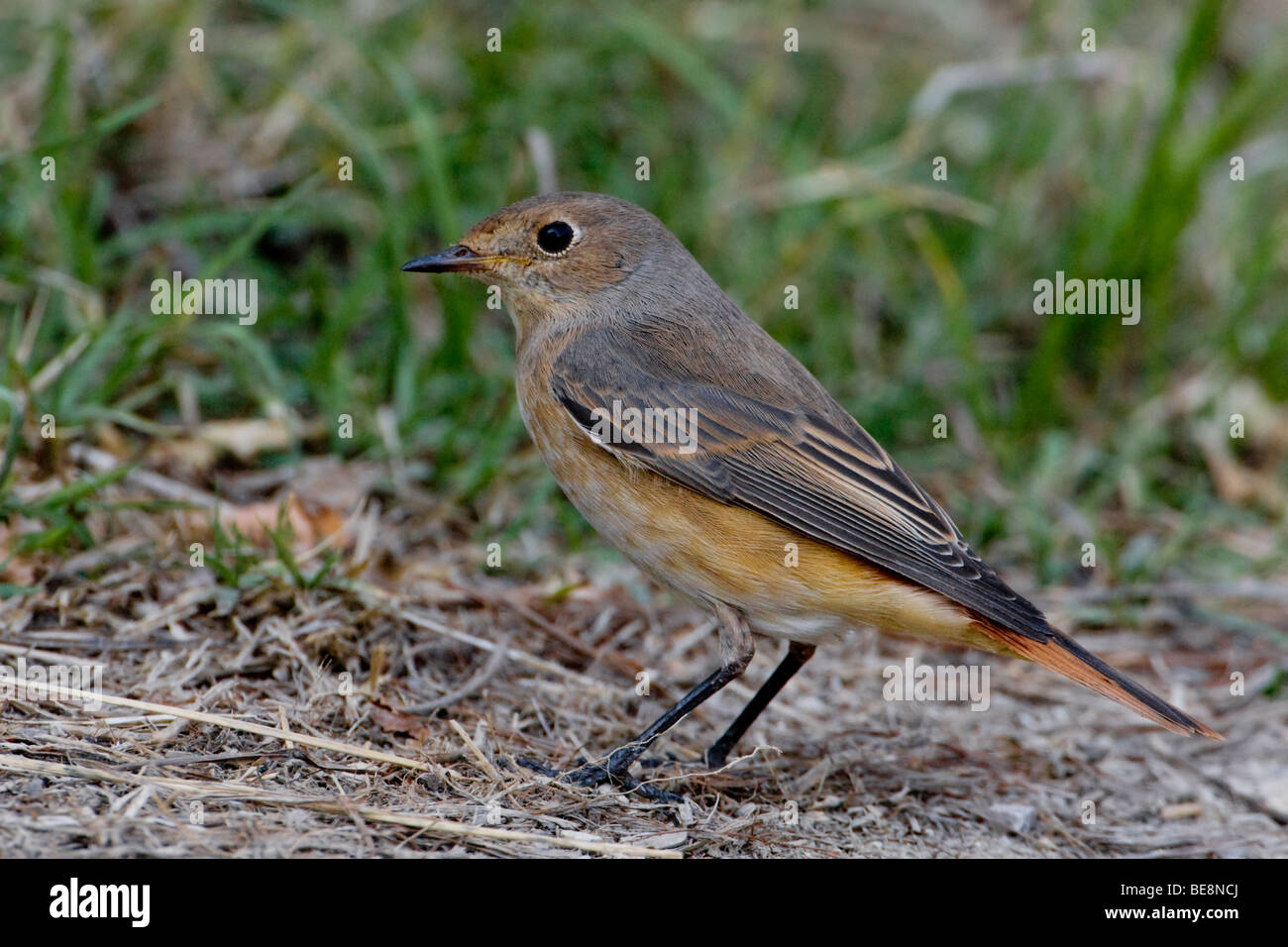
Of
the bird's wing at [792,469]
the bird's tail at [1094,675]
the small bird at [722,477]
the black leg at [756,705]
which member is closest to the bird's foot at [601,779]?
the small bird at [722,477]

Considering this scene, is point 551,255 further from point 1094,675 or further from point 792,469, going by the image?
point 1094,675

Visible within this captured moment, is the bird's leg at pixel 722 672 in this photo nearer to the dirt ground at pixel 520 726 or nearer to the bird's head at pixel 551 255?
the dirt ground at pixel 520 726

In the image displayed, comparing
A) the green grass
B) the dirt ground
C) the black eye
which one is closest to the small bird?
the black eye

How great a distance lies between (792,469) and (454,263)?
1.46 metres

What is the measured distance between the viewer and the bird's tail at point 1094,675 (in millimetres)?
4562

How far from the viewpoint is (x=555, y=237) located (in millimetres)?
5418

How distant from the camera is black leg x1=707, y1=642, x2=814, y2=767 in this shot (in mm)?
5145

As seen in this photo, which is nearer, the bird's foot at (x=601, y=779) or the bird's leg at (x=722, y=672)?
the bird's foot at (x=601, y=779)

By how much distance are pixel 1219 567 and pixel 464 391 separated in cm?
359

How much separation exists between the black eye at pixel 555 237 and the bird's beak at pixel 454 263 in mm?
177

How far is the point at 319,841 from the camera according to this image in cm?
383

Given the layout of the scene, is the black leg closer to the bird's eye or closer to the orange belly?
the orange belly

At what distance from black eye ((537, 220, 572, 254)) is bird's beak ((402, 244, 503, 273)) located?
177 mm

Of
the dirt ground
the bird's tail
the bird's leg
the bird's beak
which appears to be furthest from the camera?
the bird's beak
